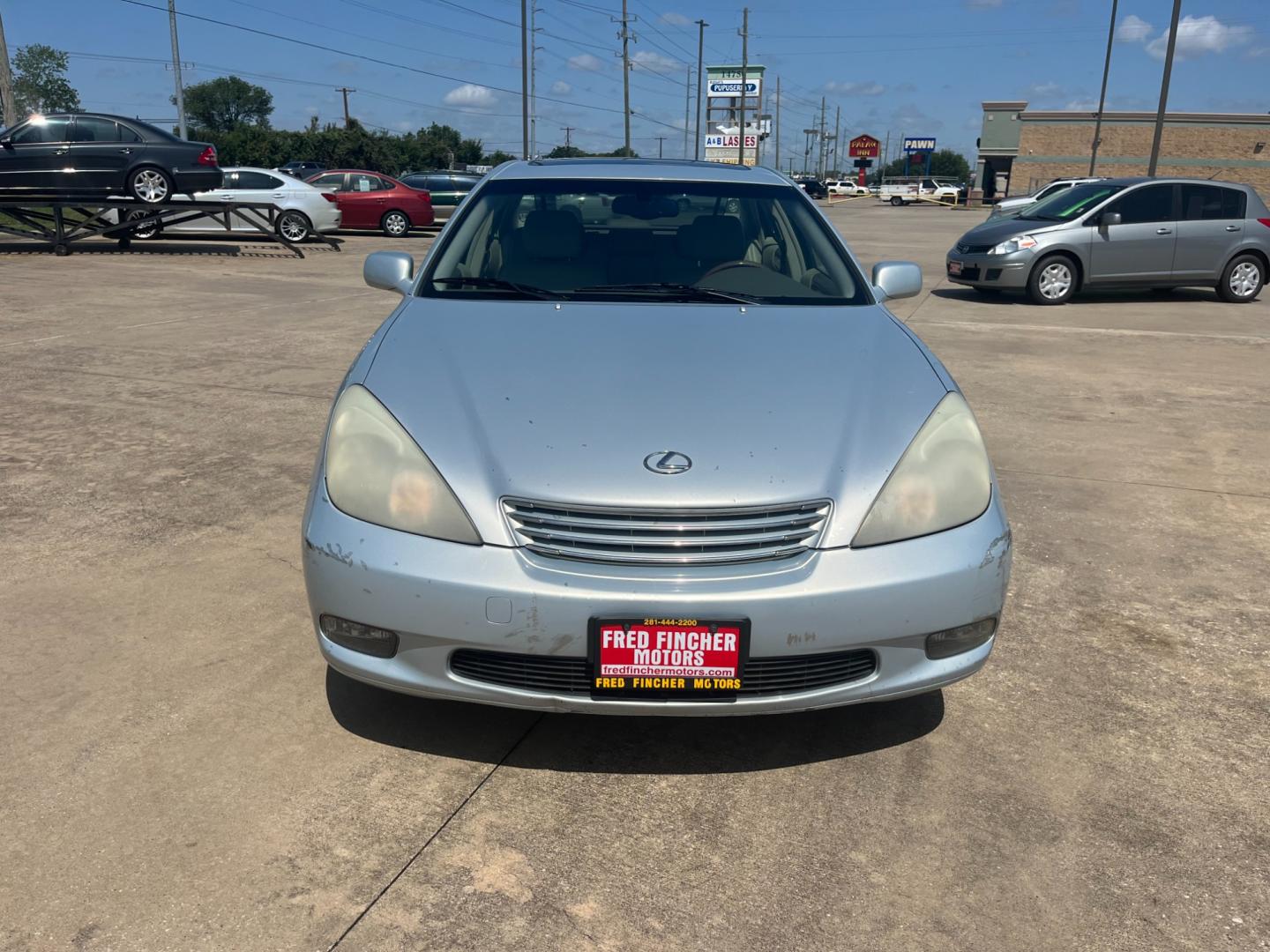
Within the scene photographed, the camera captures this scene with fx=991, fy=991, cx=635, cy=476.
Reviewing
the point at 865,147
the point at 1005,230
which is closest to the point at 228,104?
the point at 865,147

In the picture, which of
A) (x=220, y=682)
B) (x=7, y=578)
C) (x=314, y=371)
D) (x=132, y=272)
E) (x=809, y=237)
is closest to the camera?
(x=220, y=682)

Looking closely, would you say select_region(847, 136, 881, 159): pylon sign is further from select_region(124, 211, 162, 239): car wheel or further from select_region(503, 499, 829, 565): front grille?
select_region(503, 499, 829, 565): front grille

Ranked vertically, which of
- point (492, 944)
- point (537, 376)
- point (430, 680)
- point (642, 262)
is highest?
point (642, 262)

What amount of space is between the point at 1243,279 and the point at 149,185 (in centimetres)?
1549

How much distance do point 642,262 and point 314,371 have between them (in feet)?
14.0

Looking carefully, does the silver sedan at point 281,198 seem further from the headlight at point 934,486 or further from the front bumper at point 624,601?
the headlight at point 934,486

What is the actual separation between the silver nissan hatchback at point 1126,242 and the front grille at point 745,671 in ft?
35.1

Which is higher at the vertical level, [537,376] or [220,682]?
[537,376]

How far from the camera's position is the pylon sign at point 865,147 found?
318 feet

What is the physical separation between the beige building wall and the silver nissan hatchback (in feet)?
188

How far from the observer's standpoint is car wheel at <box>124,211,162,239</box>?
15.9 meters

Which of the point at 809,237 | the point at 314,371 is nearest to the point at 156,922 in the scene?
the point at 809,237

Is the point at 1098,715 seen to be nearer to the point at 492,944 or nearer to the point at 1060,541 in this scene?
the point at 1060,541

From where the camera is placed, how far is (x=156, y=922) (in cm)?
199
